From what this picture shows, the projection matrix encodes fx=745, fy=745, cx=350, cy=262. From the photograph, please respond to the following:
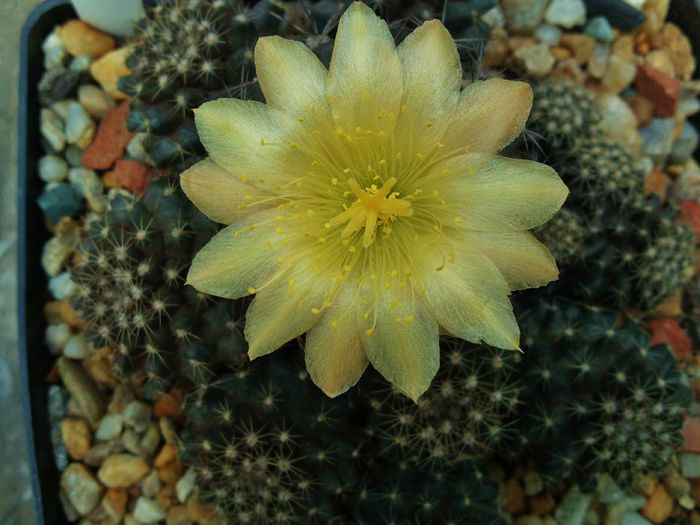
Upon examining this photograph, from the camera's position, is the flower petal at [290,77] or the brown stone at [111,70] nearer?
the flower petal at [290,77]

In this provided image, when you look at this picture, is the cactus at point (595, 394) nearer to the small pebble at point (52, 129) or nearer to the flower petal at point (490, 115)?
the flower petal at point (490, 115)

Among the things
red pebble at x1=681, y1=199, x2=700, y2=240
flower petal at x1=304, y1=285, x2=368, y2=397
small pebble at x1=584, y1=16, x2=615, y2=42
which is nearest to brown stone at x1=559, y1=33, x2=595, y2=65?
small pebble at x1=584, y1=16, x2=615, y2=42

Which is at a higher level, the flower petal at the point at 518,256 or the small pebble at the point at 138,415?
the flower petal at the point at 518,256

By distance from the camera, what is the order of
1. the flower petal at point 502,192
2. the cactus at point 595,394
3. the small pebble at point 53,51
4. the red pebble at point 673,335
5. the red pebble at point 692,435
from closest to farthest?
1. the flower petal at point 502,192
2. the cactus at point 595,394
3. the red pebble at point 692,435
4. the red pebble at point 673,335
5. the small pebble at point 53,51

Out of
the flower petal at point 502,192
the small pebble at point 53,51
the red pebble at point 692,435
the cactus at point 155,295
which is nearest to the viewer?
the flower petal at point 502,192

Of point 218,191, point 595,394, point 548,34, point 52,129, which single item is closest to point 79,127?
point 52,129

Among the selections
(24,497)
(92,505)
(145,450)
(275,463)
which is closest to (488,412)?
(275,463)

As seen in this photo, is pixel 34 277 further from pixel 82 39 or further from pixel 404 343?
pixel 404 343

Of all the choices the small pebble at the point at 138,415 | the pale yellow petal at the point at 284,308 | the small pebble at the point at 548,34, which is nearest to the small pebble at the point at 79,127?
the small pebble at the point at 138,415
